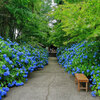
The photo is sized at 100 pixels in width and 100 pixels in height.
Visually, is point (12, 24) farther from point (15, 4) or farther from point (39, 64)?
point (39, 64)

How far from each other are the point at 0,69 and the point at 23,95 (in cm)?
91

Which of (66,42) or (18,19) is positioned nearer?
(66,42)

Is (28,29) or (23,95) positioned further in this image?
(28,29)

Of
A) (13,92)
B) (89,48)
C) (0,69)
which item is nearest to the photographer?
(0,69)

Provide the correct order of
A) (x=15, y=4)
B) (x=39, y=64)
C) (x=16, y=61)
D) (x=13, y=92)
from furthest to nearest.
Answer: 1. (x=39, y=64)
2. (x=15, y=4)
3. (x=16, y=61)
4. (x=13, y=92)

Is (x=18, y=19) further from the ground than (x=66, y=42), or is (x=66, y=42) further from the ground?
(x=18, y=19)

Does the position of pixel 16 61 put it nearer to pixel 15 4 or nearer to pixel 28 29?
pixel 15 4

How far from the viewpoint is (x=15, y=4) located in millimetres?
5480

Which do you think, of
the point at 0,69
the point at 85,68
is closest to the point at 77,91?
the point at 85,68

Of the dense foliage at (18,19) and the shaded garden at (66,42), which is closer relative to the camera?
the shaded garden at (66,42)

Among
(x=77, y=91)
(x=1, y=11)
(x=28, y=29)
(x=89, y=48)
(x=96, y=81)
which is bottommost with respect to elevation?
(x=77, y=91)

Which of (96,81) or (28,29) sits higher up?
(28,29)

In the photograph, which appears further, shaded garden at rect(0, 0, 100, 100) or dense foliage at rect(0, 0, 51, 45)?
dense foliage at rect(0, 0, 51, 45)

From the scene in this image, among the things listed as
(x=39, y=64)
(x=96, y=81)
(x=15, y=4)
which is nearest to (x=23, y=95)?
(x=96, y=81)
